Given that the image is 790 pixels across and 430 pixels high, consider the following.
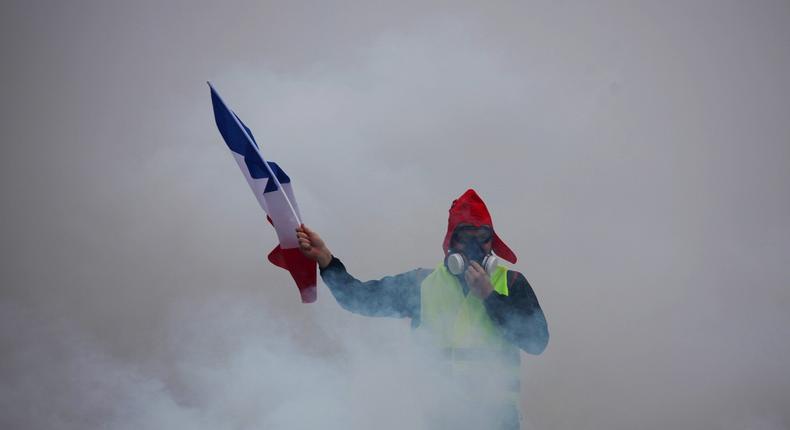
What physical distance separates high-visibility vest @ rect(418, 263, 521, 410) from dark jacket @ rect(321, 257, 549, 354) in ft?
0.17

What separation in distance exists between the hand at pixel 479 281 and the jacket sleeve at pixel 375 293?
380 millimetres

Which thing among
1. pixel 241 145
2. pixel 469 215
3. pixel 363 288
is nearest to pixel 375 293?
pixel 363 288

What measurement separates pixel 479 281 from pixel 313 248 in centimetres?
81

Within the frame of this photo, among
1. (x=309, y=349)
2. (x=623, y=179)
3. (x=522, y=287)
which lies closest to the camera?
(x=522, y=287)

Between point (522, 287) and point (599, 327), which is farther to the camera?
point (599, 327)

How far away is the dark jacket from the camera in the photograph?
3590 millimetres

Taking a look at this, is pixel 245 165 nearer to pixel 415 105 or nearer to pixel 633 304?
pixel 415 105

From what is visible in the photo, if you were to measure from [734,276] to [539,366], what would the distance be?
6.82 feet

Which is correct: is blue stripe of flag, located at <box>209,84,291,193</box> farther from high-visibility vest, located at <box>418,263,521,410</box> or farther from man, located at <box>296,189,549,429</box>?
high-visibility vest, located at <box>418,263,521,410</box>

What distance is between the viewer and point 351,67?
6602 millimetres

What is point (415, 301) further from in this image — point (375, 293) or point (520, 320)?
point (520, 320)

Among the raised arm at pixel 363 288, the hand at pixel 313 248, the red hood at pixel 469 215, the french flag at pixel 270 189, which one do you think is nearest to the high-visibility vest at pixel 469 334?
the raised arm at pixel 363 288

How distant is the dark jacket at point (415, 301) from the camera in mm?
3590

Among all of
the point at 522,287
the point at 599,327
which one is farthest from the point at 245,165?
the point at 599,327
